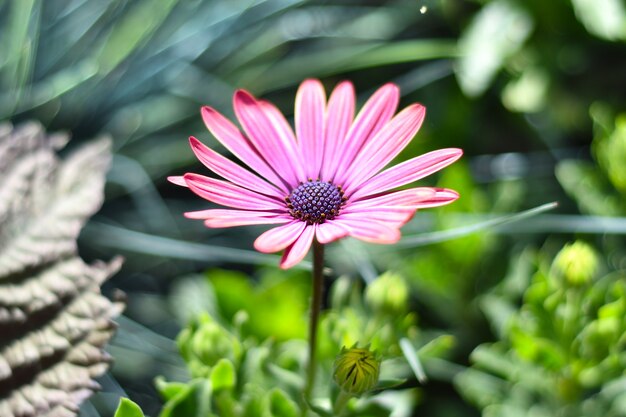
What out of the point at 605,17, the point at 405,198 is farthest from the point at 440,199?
the point at 605,17

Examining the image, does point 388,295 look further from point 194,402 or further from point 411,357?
point 194,402

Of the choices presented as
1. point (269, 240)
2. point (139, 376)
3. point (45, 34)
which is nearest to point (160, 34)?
point (45, 34)

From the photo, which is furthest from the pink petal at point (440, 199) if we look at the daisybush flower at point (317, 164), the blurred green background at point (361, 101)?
the blurred green background at point (361, 101)

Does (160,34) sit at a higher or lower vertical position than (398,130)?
higher

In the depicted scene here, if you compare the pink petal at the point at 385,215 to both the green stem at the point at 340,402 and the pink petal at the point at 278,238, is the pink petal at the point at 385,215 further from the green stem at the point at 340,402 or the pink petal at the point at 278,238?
the green stem at the point at 340,402

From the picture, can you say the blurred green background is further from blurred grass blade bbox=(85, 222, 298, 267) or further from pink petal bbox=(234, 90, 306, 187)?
pink petal bbox=(234, 90, 306, 187)

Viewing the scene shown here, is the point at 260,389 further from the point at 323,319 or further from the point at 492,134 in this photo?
the point at 492,134
